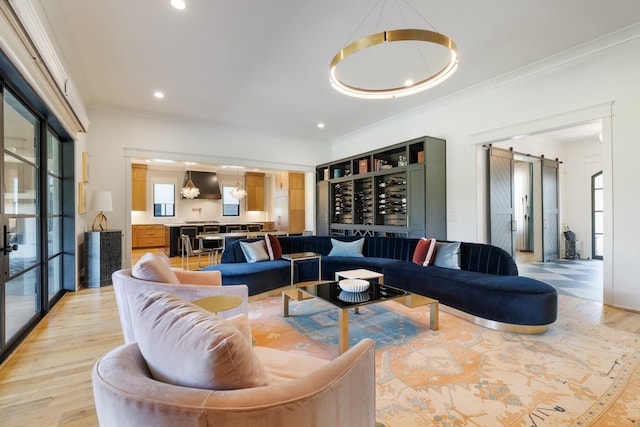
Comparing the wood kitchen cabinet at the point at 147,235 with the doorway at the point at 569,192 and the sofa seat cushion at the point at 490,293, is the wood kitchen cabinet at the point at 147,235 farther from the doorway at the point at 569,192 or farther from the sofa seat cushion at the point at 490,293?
the doorway at the point at 569,192

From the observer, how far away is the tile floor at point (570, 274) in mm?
4307

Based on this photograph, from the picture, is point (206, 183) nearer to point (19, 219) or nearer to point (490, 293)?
point (19, 219)

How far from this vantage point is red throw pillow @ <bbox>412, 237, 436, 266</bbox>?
402cm

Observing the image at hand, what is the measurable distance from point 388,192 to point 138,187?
8.29 metres

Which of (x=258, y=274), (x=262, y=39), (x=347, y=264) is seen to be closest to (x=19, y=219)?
(x=258, y=274)

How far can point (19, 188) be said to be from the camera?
289 cm

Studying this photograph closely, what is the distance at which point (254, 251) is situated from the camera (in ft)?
14.9

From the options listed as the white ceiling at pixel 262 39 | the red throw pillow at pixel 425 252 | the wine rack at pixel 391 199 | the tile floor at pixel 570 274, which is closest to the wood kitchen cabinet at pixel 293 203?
the wine rack at pixel 391 199

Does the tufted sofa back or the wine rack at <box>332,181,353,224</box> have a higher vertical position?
the wine rack at <box>332,181,353,224</box>

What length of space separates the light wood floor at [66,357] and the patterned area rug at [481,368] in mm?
829

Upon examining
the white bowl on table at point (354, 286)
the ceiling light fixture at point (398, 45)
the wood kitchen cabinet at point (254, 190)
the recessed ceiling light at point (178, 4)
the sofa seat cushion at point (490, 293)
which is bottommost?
the sofa seat cushion at point (490, 293)

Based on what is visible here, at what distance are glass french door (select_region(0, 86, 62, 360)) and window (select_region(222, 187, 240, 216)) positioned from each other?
712cm

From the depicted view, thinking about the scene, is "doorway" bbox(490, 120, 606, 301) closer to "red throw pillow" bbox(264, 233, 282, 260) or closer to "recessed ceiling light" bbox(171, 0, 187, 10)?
"red throw pillow" bbox(264, 233, 282, 260)

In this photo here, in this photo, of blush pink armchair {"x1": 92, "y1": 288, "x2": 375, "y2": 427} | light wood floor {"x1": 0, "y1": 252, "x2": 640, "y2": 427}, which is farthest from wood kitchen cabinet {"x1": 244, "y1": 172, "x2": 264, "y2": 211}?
blush pink armchair {"x1": 92, "y1": 288, "x2": 375, "y2": 427}
